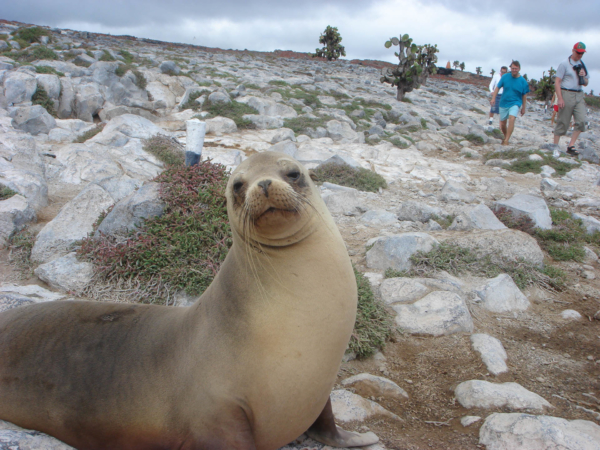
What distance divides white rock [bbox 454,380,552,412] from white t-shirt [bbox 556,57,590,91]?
926 cm

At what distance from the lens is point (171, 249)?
13.8 feet

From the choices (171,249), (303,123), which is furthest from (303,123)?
(171,249)

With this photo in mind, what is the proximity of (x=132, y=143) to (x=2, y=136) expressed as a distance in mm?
2402

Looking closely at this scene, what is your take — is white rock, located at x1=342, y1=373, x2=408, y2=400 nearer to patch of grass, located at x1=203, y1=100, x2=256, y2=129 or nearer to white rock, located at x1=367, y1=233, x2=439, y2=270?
white rock, located at x1=367, y1=233, x2=439, y2=270

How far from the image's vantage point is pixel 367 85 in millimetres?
27641

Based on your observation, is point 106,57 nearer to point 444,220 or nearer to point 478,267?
point 444,220

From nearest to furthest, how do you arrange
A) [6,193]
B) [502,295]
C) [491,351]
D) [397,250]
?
[491,351], [502,295], [397,250], [6,193]

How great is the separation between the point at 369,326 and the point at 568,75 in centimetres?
926

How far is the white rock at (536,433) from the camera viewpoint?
233 cm

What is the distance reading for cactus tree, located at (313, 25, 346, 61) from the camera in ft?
159

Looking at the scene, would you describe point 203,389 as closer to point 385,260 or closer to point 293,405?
point 293,405

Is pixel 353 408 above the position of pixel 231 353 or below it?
below

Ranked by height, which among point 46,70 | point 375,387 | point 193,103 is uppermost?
point 46,70

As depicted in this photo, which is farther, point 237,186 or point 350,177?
point 350,177
